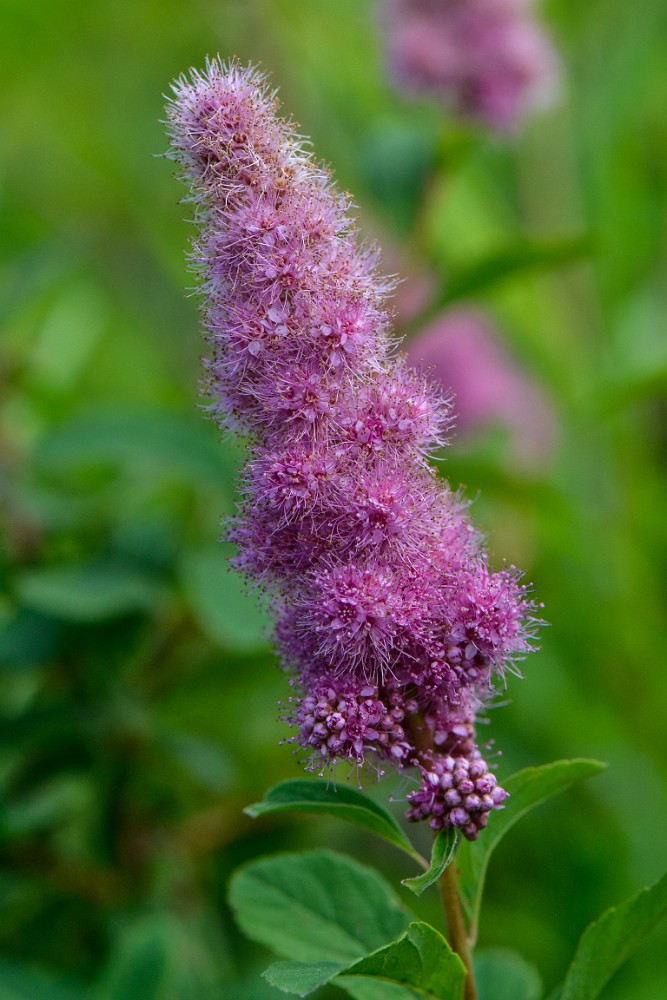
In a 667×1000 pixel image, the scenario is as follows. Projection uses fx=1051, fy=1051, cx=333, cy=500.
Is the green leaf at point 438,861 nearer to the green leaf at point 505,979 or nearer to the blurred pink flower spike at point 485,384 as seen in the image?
the green leaf at point 505,979

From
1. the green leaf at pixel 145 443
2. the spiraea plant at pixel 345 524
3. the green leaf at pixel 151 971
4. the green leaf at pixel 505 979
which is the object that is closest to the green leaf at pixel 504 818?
the spiraea plant at pixel 345 524

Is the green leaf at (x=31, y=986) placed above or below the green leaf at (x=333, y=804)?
below

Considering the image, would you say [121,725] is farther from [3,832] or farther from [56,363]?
[56,363]

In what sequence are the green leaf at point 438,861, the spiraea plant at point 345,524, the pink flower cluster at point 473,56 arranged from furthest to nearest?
the pink flower cluster at point 473,56, the spiraea plant at point 345,524, the green leaf at point 438,861

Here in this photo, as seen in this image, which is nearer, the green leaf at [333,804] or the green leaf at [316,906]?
the green leaf at [333,804]

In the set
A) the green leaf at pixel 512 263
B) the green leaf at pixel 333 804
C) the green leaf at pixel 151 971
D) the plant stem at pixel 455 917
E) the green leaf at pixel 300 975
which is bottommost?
the green leaf at pixel 151 971

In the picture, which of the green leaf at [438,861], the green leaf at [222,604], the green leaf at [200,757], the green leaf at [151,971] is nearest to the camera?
the green leaf at [438,861]

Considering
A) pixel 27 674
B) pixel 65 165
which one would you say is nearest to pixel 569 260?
pixel 27 674

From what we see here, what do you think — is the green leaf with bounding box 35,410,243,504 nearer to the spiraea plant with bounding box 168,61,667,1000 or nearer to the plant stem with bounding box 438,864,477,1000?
the spiraea plant with bounding box 168,61,667,1000
